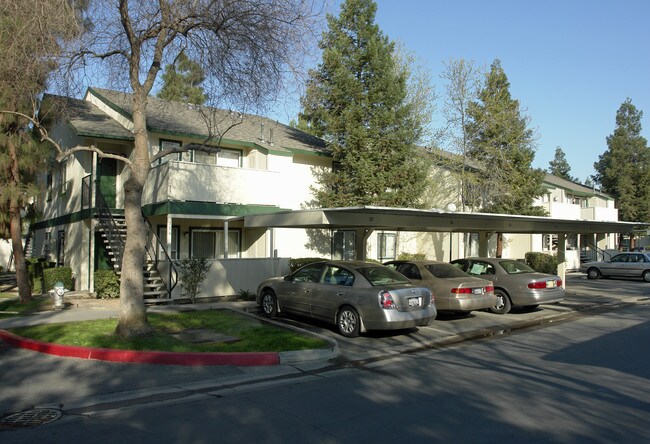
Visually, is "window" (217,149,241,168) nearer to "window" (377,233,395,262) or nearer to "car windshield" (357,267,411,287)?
"window" (377,233,395,262)

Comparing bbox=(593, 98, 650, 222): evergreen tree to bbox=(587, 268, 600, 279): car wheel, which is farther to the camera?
bbox=(593, 98, 650, 222): evergreen tree

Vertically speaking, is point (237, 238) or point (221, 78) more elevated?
point (221, 78)

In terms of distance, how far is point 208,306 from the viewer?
587 inches

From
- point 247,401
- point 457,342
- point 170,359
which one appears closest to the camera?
point 247,401

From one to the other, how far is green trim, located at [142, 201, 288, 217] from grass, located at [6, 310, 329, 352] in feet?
15.6

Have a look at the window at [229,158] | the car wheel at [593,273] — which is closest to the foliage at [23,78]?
the window at [229,158]

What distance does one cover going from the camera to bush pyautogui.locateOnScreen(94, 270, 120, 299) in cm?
1658

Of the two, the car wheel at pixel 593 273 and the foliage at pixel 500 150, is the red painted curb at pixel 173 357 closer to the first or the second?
the foliage at pixel 500 150

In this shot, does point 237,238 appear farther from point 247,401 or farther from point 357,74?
point 247,401

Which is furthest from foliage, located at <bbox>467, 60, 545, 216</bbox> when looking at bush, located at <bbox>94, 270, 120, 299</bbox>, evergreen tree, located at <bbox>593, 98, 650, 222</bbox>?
evergreen tree, located at <bbox>593, 98, 650, 222</bbox>

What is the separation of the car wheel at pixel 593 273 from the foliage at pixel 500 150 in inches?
175

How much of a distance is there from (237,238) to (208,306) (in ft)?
19.7

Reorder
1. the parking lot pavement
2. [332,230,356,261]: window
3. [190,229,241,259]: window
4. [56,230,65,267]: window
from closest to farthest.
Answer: the parking lot pavement
[190,229,241,259]: window
[56,230,65,267]: window
[332,230,356,261]: window

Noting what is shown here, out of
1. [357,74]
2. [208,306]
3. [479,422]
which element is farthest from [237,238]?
[479,422]
